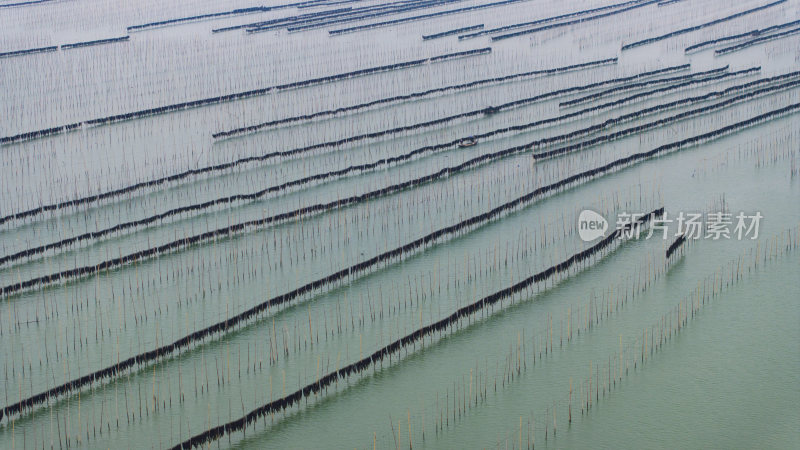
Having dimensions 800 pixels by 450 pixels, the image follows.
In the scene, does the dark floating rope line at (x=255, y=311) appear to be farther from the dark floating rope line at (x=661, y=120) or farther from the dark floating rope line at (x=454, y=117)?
the dark floating rope line at (x=454, y=117)

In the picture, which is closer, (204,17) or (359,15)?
(359,15)

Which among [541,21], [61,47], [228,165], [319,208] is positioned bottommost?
[319,208]

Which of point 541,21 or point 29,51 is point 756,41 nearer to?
point 541,21

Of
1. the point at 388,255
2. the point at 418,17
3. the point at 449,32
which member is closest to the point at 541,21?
the point at 449,32

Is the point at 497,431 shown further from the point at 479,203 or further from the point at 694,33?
the point at 694,33

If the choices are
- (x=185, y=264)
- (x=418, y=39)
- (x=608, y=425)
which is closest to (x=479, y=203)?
(x=185, y=264)

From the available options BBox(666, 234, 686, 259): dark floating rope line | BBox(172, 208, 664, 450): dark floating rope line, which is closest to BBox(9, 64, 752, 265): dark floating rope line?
BBox(172, 208, 664, 450): dark floating rope line

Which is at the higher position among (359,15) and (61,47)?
(359,15)
